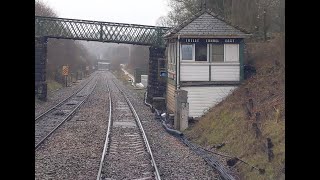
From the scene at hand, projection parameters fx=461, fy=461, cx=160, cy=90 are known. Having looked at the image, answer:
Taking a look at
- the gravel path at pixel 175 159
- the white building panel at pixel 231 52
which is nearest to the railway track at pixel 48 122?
the gravel path at pixel 175 159

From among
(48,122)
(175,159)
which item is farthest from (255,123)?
(48,122)

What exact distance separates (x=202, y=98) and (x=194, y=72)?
1.08 m

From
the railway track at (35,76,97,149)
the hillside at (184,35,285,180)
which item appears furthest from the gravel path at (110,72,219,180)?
the railway track at (35,76,97,149)

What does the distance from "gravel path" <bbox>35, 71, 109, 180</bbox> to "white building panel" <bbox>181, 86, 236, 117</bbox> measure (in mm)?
3549

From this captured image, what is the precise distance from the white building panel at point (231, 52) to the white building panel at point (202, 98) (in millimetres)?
1293

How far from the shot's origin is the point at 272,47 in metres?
19.2

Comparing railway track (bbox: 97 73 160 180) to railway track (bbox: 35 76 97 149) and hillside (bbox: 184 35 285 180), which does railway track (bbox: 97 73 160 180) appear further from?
railway track (bbox: 35 76 97 149)

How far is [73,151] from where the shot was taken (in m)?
12.6

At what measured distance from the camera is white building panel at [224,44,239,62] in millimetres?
18266

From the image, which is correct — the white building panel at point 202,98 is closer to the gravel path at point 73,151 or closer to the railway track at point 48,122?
the gravel path at point 73,151

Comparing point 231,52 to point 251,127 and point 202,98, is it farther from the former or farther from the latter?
point 251,127

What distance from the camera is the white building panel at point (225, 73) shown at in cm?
1838
